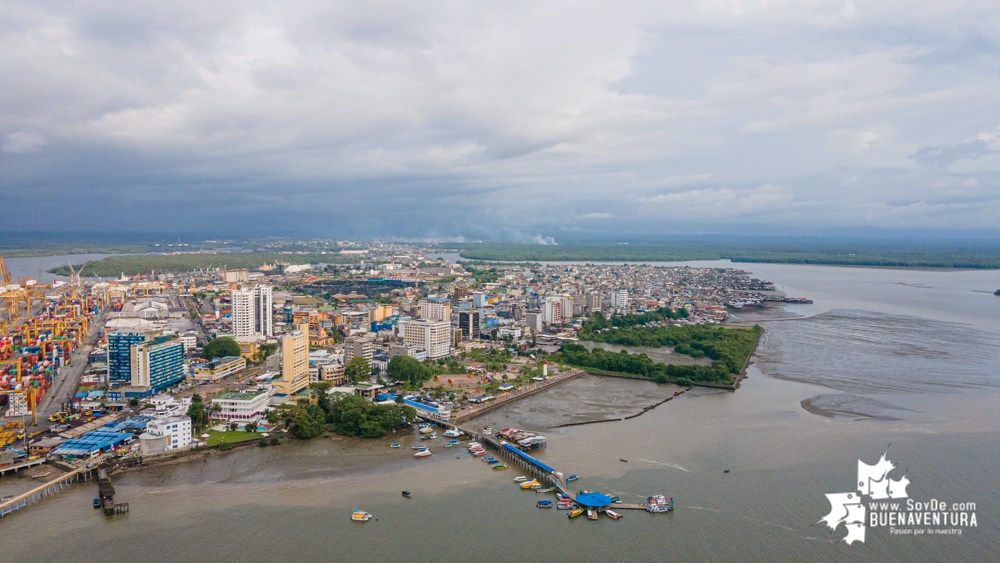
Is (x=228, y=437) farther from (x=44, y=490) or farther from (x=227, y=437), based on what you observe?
(x=44, y=490)

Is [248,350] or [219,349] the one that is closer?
[219,349]

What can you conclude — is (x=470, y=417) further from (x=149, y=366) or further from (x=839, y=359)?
(x=839, y=359)

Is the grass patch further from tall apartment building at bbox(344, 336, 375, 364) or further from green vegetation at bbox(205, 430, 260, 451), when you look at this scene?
tall apartment building at bbox(344, 336, 375, 364)

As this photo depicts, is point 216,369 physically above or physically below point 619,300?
below

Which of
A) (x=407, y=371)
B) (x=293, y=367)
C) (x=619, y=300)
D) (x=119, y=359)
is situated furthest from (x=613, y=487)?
(x=619, y=300)

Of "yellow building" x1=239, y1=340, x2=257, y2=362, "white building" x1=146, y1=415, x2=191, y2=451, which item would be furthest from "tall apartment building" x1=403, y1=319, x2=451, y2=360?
"white building" x1=146, y1=415, x2=191, y2=451

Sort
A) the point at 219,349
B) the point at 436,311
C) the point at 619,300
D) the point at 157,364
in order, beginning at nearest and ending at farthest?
the point at 157,364 < the point at 219,349 < the point at 436,311 < the point at 619,300

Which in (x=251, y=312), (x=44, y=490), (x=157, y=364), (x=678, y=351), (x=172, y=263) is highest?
(x=172, y=263)

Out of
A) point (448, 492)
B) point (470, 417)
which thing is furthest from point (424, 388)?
point (448, 492)
